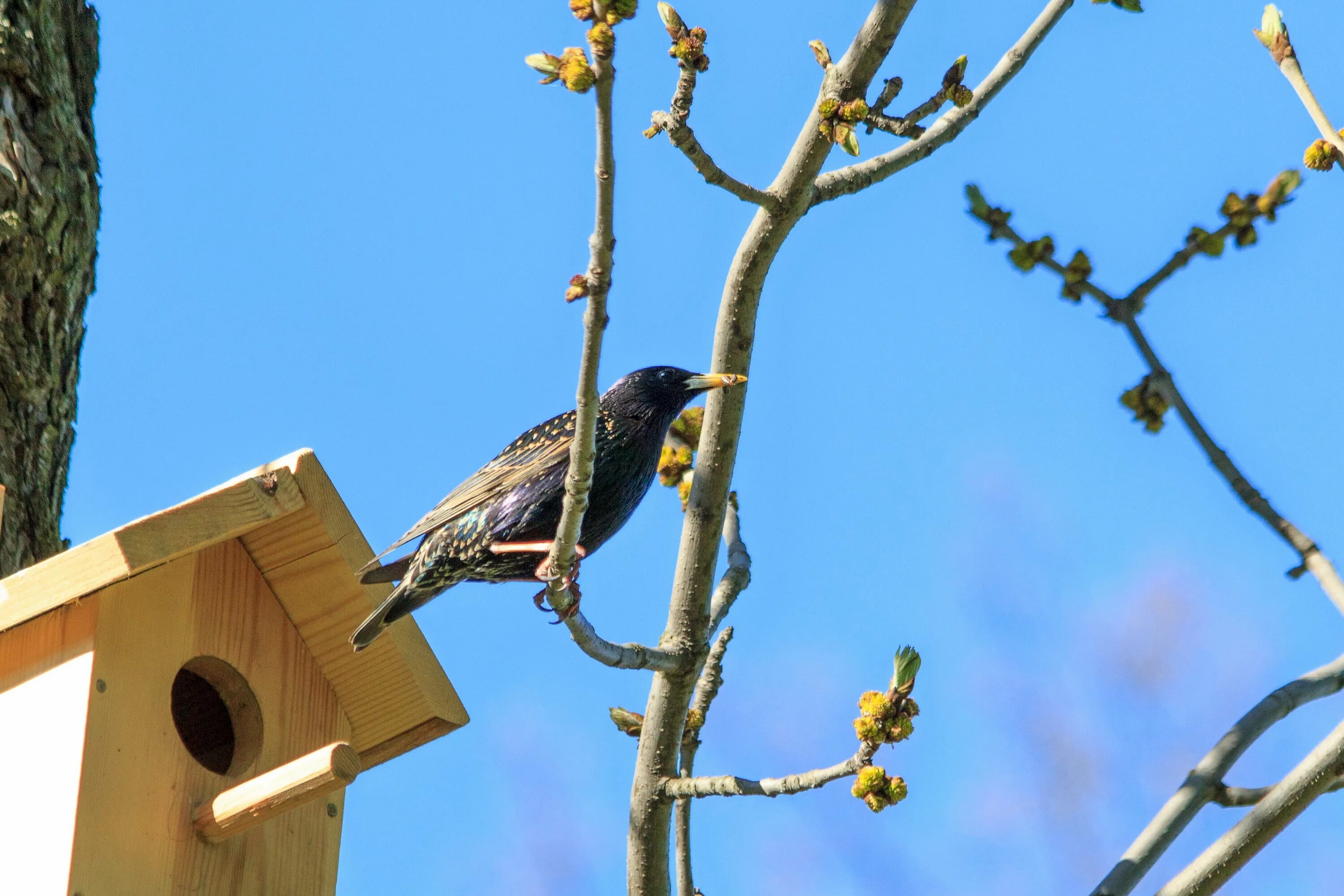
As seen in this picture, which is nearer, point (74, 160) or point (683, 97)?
point (683, 97)

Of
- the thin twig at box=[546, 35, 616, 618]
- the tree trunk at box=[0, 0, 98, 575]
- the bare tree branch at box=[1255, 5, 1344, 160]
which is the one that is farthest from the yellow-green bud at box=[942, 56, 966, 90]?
the tree trunk at box=[0, 0, 98, 575]

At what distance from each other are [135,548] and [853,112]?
4.67 ft

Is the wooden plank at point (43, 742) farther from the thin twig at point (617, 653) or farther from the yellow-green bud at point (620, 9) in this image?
the yellow-green bud at point (620, 9)

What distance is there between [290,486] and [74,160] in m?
1.56

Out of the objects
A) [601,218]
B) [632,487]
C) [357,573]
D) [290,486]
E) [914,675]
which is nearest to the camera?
[601,218]

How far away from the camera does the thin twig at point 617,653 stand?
8.54 ft

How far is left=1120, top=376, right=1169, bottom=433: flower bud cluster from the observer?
117 inches

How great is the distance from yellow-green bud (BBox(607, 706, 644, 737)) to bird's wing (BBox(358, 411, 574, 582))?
73 cm

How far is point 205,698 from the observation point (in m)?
3.19

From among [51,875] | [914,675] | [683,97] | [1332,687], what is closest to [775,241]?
[683,97]

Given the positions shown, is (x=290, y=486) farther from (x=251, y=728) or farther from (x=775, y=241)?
(x=775, y=241)

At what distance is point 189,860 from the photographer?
274 cm

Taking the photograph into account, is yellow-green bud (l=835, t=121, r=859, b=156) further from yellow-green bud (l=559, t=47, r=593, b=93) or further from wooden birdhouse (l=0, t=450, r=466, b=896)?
wooden birdhouse (l=0, t=450, r=466, b=896)

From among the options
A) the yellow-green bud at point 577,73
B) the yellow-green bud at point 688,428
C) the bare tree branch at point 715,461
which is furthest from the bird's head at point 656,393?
the yellow-green bud at point 577,73
